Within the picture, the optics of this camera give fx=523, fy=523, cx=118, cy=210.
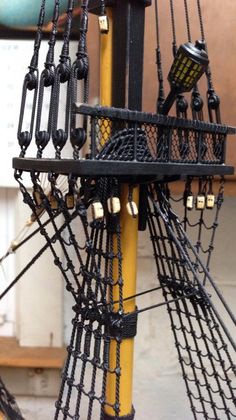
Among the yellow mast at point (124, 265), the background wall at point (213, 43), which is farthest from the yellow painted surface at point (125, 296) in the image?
the background wall at point (213, 43)

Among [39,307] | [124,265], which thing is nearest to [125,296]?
[124,265]

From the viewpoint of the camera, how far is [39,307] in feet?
3.04

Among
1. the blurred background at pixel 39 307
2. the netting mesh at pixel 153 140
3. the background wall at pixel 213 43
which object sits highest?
the background wall at pixel 213 43

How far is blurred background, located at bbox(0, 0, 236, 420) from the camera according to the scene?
877 millimetres

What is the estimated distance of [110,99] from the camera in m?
0.58

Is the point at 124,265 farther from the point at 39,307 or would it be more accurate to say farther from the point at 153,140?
the point at 39,307

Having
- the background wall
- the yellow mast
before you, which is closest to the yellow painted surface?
the yellow mast

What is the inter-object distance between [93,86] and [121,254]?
30cm

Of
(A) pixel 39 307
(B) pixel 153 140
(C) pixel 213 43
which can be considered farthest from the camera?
(A) pixel 39 307

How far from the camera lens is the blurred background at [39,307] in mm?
877

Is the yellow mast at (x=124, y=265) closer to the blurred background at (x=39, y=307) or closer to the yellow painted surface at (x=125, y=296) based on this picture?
the yellow painted surface at (x=125, y=296)

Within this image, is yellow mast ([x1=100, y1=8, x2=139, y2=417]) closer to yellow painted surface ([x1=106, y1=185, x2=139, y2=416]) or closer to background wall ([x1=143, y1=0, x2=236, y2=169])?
yellow painted surface ([x1=106, y1=185, x2=139, y2=416])

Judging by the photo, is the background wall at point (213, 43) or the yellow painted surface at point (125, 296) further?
the background wall at point (213, 43)

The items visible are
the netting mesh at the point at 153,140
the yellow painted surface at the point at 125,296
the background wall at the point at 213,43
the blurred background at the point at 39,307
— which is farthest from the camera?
the blurred background at the point at 39,307
